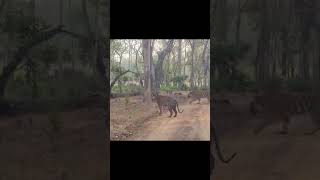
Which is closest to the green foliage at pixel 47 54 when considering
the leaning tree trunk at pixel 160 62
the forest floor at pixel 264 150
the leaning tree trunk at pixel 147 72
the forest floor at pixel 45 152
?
the forest floor at pixel 45 152

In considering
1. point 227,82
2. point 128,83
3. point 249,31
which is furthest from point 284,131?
point 128,83

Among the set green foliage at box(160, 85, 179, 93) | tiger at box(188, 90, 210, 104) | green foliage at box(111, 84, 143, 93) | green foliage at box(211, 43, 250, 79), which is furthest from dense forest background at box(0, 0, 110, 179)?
green foliage at box(211, 43, 250, 79)

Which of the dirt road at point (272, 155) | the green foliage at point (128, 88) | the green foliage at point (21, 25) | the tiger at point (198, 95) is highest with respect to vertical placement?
the green foliage at point (21, 25)

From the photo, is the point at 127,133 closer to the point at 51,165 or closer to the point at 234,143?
the point at 51,165

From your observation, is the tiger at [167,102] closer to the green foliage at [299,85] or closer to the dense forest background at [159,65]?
the dense forest background at [159,65]

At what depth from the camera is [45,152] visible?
345 cm

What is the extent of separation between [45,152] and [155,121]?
92 cm

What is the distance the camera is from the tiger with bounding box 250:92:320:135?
3461mm

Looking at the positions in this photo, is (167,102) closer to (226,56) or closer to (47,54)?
(226,56)

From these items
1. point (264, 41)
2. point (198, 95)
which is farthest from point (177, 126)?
point (264, 41)

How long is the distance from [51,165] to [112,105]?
0.68 m

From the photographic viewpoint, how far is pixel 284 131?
346 centimetres

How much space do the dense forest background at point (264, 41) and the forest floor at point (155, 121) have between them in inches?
13.5

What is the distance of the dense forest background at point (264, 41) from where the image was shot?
3404 millimetres
